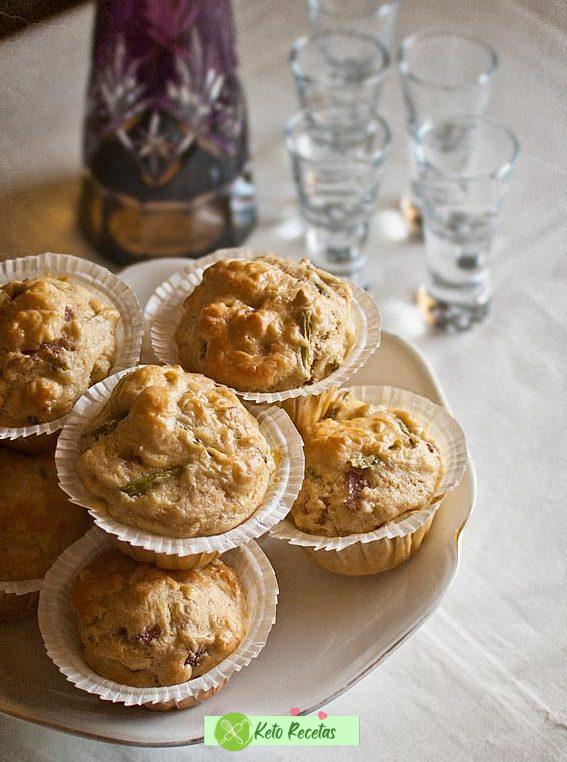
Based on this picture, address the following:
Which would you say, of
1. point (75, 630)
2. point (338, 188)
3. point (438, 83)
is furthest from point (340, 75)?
point (75, 630)

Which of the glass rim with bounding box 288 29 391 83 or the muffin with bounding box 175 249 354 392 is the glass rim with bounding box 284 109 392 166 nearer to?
the glass rim with bounding box 288 29 391 83

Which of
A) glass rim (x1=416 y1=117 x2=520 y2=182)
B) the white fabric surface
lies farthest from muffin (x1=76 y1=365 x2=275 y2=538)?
glass rim (x1=416 y1=117 x2=520 y2=182)

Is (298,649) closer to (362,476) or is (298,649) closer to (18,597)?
(362,476)

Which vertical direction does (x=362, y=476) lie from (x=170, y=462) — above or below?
below

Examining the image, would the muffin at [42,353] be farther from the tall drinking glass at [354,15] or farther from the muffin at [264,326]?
the tall drinking glass at [354,15]

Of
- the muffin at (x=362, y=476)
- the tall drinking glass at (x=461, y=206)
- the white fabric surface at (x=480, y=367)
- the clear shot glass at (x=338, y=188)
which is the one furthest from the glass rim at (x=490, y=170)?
the muffin at (x=362, y=476)

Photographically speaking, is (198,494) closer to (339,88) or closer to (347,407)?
(347,407)
